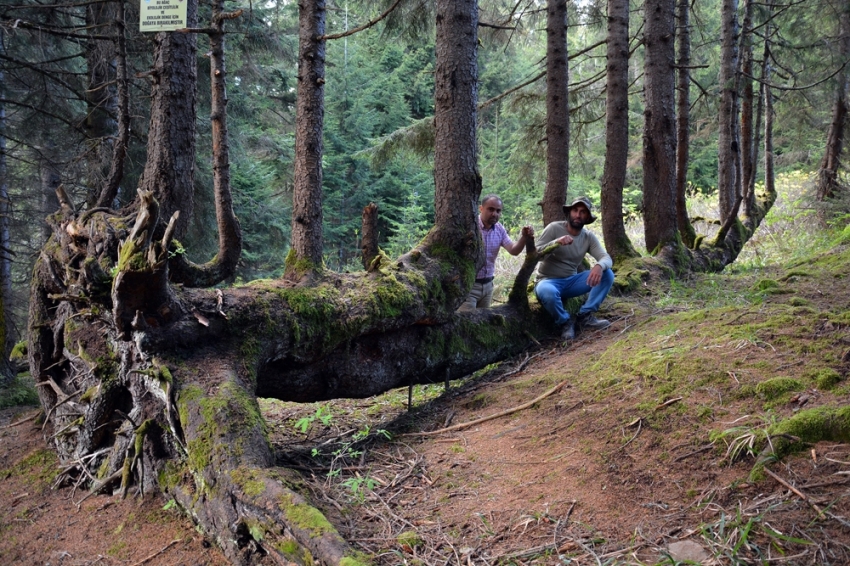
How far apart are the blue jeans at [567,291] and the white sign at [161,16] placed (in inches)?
176

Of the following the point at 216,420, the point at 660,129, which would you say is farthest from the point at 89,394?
the point at 660,129

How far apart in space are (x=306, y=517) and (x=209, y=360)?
168 centimetres

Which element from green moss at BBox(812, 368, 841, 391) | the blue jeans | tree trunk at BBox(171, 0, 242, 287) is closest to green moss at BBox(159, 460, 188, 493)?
tree trunk at BBox(171, 0, 242, 287)

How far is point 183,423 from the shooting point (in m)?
3.67

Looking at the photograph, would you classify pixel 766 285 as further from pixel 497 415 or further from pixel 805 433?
pixel 805 433

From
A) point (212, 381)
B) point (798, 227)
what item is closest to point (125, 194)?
point (212, 381)

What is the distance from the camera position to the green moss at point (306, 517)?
2830mm

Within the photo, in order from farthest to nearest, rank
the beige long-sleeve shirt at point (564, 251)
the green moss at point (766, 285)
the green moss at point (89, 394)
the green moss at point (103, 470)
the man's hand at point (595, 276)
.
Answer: the beige long-sleeve shirt at point (564, 251)
the green moss at point (766, 285)
the man's hand at point (595, 276)
the green moss at point (89, 394)
the green moss at point (103, 470)

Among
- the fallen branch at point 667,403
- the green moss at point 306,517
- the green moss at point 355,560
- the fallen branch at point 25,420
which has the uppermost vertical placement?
the fallen branch at point 667,403

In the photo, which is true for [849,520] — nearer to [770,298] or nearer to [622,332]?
[622,332]

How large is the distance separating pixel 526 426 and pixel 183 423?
2.37 metres

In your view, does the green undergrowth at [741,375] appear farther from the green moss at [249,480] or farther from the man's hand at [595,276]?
the green moss at [249,480]

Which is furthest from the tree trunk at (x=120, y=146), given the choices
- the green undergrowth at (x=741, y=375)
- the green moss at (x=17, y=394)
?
the green undergrowth at (x=741, y=375)

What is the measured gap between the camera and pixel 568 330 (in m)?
6.79
